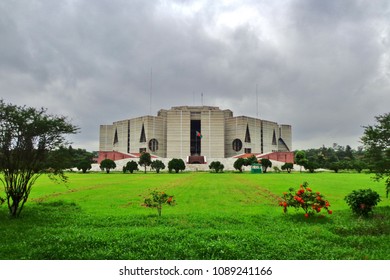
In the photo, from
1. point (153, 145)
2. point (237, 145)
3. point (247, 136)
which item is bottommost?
point (153, 145)

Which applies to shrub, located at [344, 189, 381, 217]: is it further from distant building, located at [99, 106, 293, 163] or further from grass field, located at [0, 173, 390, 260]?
distant building, located at [99, 106, 293, 163]

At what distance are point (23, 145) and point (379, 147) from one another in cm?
1428

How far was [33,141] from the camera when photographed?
11078 mm

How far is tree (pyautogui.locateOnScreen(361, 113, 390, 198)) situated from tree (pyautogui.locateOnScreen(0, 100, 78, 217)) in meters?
12.8

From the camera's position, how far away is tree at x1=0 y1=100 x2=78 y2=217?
34.7 ft

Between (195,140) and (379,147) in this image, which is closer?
(379,147)

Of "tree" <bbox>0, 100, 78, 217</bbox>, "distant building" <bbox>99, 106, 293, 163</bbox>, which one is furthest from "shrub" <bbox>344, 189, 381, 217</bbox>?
"distant building" <bbox>99, 106, 293, 163</bbox>

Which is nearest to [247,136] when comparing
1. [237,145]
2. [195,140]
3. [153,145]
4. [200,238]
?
[237,145]

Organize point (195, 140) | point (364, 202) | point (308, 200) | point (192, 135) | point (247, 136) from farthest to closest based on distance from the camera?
1. point (192, 135)
2. point (195, 140)
3. point (247, 136)
4. point (308, 200)
5. point (364, 202)

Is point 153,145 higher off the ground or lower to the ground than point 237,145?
lower

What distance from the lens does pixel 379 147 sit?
12.5 metres

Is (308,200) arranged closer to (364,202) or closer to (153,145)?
(364,202)

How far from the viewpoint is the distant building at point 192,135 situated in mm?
81812

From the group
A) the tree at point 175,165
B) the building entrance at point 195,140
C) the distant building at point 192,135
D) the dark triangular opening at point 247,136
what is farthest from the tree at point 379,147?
the building entrance at point 195,140
